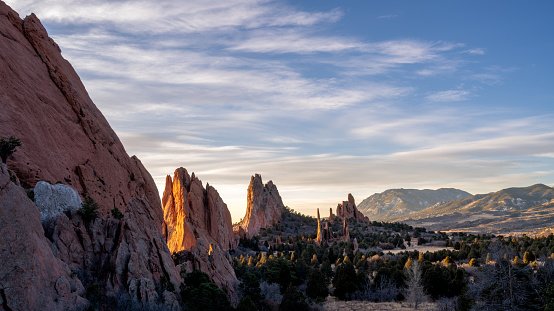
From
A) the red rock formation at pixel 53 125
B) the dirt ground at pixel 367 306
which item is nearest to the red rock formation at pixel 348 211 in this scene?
the dirt ground at pixel 367 306

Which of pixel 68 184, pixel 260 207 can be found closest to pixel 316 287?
pixel 68 184

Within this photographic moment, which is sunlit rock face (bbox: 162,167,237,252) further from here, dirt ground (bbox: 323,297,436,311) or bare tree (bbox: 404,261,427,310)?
bare tree (bbox: 404,261,427,310)

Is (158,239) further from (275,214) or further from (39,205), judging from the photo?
(275,214)

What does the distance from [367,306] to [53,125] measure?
39.6 metres

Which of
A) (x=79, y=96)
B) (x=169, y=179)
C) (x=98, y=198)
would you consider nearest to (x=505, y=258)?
(x=98, y=198)

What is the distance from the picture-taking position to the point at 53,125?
41.8 m

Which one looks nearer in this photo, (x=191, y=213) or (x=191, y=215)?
(x=191, y=215)

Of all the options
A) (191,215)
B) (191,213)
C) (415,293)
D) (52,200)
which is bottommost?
(415,293)

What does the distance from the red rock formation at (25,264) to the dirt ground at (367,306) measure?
29003 millimetres

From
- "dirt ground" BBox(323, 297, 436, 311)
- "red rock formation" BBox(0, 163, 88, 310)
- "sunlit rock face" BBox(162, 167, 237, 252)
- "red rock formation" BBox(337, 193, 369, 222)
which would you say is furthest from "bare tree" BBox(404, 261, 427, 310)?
"red rock formation" BBox(337, 193, 369, 222)

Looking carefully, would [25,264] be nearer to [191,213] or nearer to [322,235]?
[191,213]

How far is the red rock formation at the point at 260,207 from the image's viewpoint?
14788cm

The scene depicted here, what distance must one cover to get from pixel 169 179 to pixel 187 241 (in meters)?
20.6

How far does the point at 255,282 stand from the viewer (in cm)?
4250
